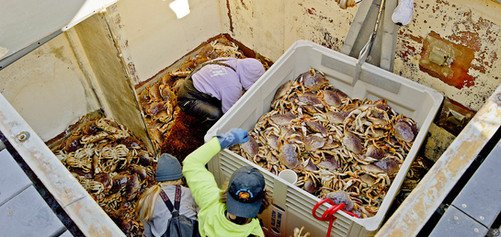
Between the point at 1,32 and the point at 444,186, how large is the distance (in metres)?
3.27

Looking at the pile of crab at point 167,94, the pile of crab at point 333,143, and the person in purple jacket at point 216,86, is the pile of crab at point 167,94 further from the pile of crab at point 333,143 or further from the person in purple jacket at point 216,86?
the pile of crab at point 333,143

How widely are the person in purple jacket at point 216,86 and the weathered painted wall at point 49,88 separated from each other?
4.20ft

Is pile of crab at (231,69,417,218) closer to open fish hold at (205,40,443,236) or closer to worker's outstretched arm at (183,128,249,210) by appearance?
open fish hold at (205,40,443,236)

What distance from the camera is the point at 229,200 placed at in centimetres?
228

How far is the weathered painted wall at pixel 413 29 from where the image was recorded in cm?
331

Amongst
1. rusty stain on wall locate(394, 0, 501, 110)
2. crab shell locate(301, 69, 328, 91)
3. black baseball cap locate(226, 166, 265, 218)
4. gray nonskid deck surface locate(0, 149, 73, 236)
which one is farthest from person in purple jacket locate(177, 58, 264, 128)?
gray nonskid deck surface locate(0, 149, 73, 236)

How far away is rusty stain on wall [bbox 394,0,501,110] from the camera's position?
326cm

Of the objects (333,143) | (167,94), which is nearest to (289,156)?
(333,143)

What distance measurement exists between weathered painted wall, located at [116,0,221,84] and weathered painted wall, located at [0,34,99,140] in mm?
722

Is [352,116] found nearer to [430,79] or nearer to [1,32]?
[430,79]

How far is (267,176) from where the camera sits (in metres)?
3.13

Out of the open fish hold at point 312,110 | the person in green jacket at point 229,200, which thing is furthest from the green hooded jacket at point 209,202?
the open fish hold at point 312,110

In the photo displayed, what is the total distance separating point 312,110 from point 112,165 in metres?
2.38

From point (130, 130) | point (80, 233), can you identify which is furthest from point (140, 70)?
point (80, 233)
